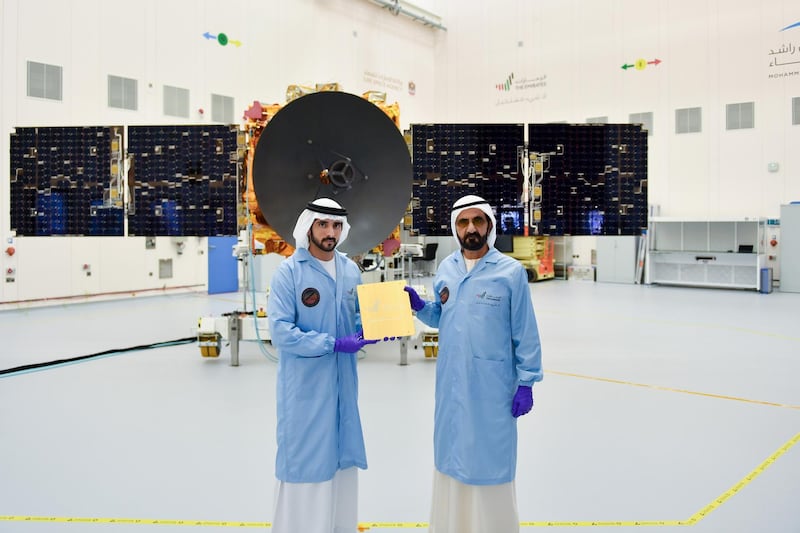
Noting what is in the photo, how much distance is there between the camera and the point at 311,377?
281 centimetres

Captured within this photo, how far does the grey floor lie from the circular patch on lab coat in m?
1.28

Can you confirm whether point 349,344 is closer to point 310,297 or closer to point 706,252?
point 310,297

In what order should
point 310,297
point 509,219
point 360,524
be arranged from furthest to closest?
point 509,219, point 360,524, point 310,297

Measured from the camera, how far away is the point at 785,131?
47.4 feet

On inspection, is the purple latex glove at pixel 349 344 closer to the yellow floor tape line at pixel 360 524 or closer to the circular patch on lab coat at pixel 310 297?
the circular patch on lab coat at pixel 310 297

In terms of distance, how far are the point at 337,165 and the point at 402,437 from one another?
2.06 meters

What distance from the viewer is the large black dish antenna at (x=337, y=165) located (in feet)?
14.4

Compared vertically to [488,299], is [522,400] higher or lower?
lower

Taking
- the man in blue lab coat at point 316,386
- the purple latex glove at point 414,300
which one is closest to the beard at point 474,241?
the purple latex glove at point 414,300

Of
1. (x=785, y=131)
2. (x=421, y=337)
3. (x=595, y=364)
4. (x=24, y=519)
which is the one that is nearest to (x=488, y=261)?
(x=24, y=519)

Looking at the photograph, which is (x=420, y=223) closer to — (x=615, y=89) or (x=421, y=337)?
(x=421, y=337)

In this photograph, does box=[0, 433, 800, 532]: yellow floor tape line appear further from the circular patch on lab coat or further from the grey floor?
the circular patch on lab coat

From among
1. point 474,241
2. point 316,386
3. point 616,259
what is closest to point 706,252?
point 616,259

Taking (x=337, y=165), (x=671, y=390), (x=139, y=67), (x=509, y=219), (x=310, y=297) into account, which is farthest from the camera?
(x=139, y=67)
